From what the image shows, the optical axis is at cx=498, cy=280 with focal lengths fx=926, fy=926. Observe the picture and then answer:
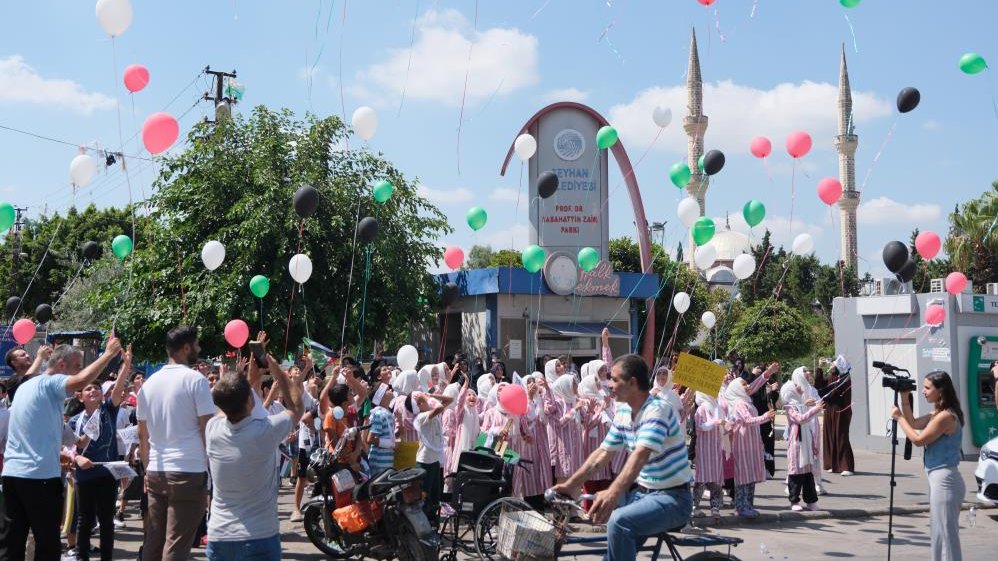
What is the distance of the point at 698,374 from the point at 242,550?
19.5 ft

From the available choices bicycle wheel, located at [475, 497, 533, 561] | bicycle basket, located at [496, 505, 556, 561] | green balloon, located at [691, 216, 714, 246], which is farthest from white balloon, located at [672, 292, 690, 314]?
bicycle basket, located at [496, 505, 556, 561]

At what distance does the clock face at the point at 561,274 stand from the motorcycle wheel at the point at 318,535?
18.6 meters

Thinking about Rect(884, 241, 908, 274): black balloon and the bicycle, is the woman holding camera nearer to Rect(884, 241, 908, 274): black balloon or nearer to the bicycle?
the bicycle

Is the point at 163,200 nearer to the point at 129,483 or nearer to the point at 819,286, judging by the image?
the point at 129,483

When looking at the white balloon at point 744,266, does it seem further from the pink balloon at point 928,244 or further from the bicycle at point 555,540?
the bicycle at point 555,540

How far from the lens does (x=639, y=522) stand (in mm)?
5027

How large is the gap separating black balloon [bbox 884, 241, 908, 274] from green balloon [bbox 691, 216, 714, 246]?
2357mm

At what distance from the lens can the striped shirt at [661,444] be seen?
16.6 ft

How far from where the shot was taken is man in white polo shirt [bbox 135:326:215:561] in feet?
18.6

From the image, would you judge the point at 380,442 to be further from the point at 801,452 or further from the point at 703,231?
the point at 703,231

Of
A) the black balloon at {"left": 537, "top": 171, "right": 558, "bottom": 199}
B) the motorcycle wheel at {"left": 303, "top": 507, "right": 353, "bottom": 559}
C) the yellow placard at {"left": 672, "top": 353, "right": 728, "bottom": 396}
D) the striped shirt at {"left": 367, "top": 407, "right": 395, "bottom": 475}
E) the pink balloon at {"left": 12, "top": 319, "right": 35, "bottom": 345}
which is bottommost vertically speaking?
the motorcycle wheel at {"left": 303, "top": 507, "right": 353, "bottom": 559}

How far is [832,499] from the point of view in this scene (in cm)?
1272

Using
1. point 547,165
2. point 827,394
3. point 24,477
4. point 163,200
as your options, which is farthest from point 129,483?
point 547,165

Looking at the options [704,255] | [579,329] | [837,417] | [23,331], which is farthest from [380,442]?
[579,329]
